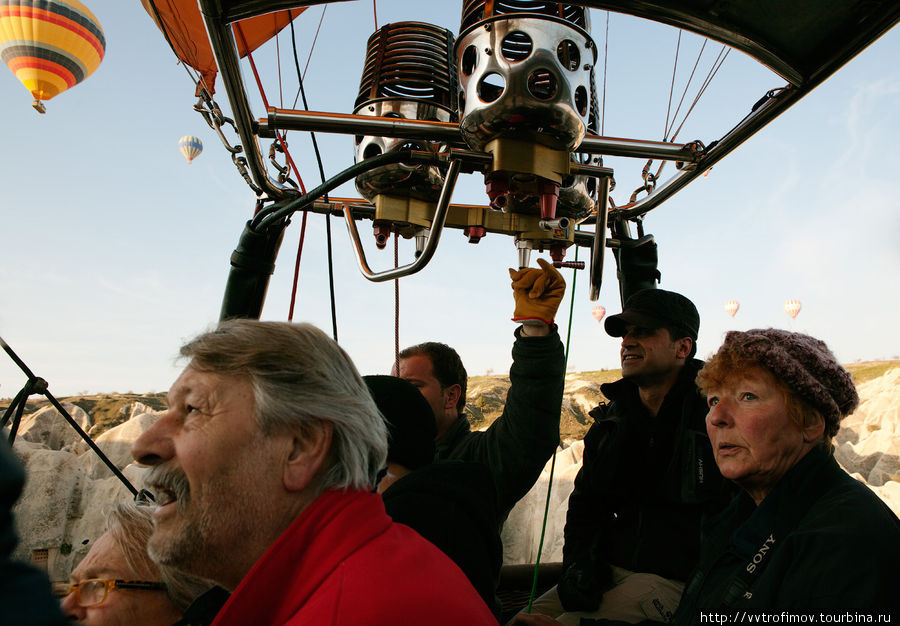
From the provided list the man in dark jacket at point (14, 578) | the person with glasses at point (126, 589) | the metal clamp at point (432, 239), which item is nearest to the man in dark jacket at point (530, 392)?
the metal clamp at point (432, 239)

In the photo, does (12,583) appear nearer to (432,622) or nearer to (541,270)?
(432,622)

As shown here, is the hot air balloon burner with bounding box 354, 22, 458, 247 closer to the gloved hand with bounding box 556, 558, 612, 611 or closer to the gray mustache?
the gray mustache

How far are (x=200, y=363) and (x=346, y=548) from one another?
0.37 meters

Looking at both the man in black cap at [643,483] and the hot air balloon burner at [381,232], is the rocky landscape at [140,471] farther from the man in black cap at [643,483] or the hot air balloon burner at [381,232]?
the hot air balloon burner at [381,232]

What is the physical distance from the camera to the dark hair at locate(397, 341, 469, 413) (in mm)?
2246

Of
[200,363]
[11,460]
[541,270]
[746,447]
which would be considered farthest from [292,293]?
[11,460]

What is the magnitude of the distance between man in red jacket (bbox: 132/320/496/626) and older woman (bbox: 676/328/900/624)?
512mm

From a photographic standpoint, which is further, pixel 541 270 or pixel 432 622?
pixel 541 270

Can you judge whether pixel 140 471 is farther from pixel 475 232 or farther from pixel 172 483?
pixel 172 483

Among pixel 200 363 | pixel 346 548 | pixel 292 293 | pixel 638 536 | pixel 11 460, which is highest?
pixel 292 293

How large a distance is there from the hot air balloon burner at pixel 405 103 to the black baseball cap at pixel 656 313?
810 millimetres

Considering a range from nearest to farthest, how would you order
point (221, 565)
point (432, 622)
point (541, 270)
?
point (432, 622) → point (221, 565) → point (541, 270)

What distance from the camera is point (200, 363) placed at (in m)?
1.00

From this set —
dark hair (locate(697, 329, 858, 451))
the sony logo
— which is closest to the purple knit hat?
dark hair (locate(697, 329, 858, 451))
